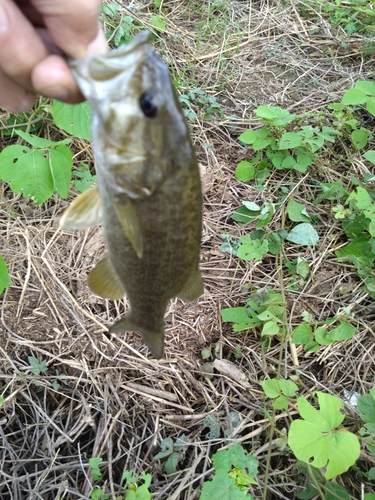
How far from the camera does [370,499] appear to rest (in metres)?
1.97

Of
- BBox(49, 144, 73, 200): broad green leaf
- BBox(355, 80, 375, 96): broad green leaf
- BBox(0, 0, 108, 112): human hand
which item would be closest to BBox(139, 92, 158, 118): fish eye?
BBox(0, 0, 108, 112): human hand

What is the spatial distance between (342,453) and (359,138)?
2760 mm

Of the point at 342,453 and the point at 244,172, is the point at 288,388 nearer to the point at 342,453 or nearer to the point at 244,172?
the point at 342,453

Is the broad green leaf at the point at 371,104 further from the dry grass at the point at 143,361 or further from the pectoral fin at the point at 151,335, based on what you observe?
the pectoral fin at the point at 151,335

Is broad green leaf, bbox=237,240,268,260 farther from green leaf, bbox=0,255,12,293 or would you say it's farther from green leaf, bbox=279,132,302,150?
green leaf, bbox=0,255,12,293

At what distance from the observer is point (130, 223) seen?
1.40 meters

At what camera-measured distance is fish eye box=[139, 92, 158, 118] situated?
51.4 inches

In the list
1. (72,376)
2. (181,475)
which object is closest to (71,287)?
(72,376)

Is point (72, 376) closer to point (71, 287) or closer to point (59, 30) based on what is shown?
point (71, 287)

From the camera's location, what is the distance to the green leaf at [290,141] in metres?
3.32

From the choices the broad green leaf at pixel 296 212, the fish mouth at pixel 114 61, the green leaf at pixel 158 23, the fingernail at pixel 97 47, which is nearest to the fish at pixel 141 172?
the fish mouth at pixel 114 61

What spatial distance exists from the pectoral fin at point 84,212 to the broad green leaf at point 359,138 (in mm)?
2958

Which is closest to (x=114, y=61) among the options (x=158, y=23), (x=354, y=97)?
(x=354, y=97)

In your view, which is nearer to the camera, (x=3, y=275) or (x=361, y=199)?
(x=3, y=275)
